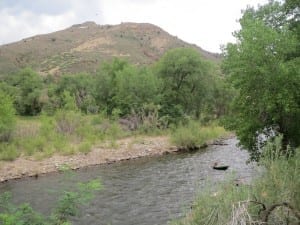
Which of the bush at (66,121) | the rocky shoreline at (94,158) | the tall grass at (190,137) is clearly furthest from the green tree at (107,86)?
the tall grass at (190,137)

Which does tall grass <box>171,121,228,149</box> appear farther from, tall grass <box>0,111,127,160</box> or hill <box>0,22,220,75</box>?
hill <box>0,22,220,75</box>

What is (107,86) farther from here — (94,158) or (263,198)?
(263,198)

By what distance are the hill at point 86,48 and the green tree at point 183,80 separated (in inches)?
1604

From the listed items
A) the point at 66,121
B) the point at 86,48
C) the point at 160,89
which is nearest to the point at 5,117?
the point at 66,121

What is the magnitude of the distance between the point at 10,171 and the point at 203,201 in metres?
23.8

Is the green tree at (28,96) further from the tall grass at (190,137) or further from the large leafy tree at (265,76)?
the large leafy tree at (265,76)

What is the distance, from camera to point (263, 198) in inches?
360

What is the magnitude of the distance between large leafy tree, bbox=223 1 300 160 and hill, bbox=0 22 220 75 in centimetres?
7270

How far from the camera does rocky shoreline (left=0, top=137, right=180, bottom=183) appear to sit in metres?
31.4

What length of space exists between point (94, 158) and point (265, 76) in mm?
21488

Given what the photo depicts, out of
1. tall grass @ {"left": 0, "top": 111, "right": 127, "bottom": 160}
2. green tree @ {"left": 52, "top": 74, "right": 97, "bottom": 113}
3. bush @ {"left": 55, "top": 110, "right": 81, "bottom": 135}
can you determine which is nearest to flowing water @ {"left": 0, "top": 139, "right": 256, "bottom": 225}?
tall grass @ {"left": 0, "top": 111, "right": 127, "bottom": 160}

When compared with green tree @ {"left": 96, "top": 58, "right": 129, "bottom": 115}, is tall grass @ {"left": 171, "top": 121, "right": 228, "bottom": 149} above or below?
below

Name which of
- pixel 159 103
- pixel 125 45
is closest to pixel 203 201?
pixel 159 103

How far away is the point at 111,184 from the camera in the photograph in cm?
2598
